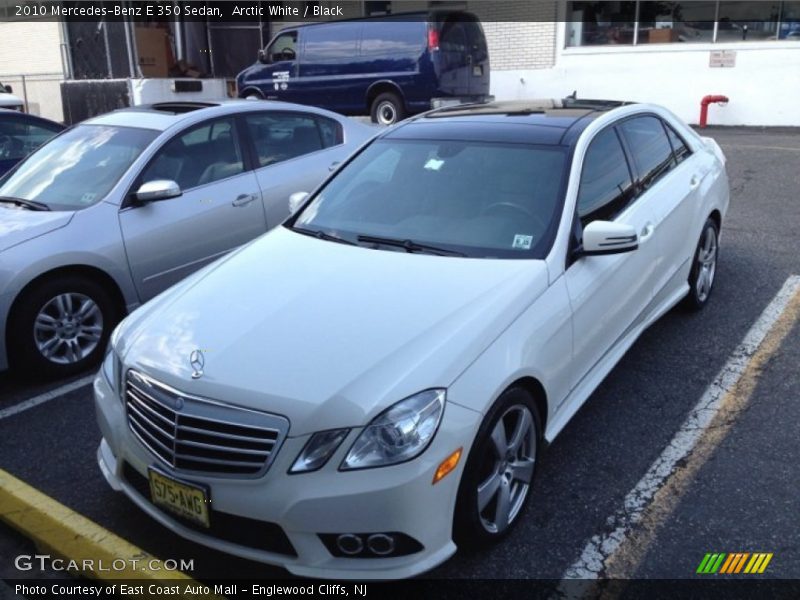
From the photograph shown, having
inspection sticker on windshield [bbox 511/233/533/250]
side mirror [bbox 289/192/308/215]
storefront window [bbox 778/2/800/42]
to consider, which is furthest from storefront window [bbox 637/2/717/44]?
inspection sticker on windshield [bbox 511/233/533/250]

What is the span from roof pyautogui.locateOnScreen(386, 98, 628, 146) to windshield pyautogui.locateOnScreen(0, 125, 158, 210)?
2.00m

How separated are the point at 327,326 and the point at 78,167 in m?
3.24

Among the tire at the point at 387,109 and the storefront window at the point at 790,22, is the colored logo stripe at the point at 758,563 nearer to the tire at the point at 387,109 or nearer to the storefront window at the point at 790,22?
the tire at the point at 387,109

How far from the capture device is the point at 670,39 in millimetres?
16000

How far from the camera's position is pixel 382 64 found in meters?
14.2

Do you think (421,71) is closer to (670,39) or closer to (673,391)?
(670,39)

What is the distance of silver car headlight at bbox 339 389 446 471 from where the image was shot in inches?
101

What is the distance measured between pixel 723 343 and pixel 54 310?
4.17m

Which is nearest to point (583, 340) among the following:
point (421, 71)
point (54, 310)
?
point (54, 310)

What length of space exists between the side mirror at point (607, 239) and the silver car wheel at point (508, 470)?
87cm

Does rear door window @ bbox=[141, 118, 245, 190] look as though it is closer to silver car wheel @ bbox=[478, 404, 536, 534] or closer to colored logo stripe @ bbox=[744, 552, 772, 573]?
silver car wheel @ bbox=[478, 404, 536, 534]

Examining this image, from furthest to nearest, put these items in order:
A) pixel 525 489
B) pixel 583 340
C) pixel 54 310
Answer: pixel 54 310
pixel 583 340
pixel 525 489

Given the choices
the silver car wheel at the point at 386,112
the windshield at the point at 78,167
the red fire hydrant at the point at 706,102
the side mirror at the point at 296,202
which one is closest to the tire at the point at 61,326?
the windshield at the point at 78,167

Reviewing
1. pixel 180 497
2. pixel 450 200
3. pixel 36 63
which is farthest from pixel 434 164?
pixel 36 63
